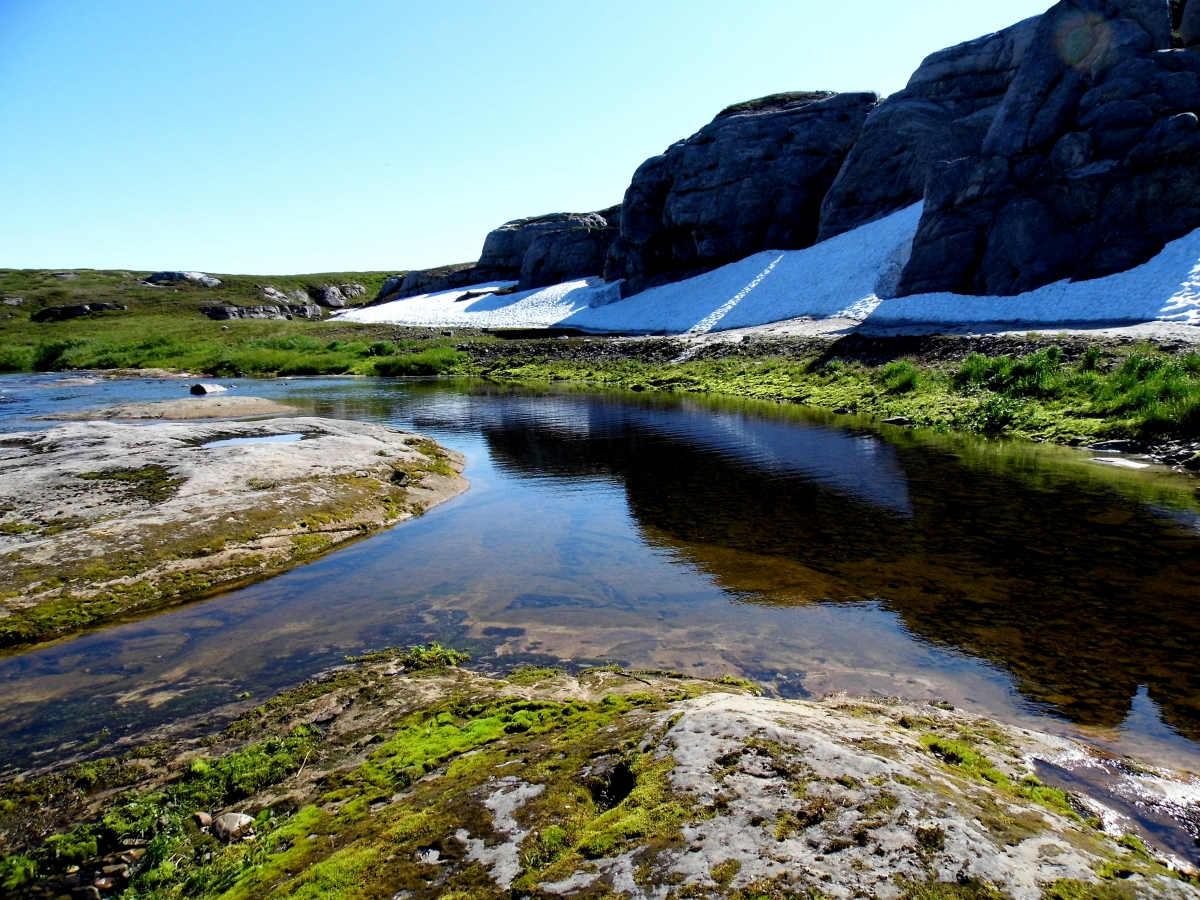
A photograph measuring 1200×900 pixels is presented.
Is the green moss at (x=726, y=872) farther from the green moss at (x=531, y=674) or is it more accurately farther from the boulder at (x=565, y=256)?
the boulder at (x=565, y=256)

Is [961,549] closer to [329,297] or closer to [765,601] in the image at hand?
[765,601]

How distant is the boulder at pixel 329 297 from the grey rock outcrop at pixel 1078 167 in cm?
11025

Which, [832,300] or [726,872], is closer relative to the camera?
[726,872]

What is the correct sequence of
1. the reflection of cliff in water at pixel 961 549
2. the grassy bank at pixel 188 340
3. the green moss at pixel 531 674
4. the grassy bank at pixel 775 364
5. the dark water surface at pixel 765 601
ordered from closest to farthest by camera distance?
the dark water surface at pixel 765 601
the green moss at pixel 531 674
the reflection of cliff in water at pixel 961 549
the grassy bank at pixel 775 364
the grassy bank at pixel 188 340

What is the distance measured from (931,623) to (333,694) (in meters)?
7.33

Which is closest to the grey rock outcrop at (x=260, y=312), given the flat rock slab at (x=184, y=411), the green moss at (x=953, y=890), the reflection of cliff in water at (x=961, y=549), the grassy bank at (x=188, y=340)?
the grassy bank at (x=188, y=340)

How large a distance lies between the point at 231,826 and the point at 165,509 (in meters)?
9.53

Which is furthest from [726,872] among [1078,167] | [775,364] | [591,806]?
[1078,167]

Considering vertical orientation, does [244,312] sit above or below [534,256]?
below

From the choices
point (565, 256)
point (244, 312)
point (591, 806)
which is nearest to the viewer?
point (591, 806)

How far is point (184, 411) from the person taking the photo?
2972cm

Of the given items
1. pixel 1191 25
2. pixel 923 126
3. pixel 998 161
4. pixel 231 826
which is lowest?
pixel 231 826

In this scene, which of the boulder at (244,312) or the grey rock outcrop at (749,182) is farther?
the boulder at (244,312)

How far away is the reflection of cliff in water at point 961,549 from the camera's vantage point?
7875 millimetres
